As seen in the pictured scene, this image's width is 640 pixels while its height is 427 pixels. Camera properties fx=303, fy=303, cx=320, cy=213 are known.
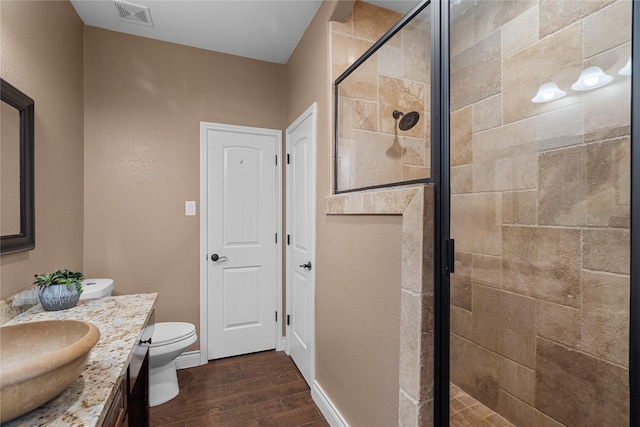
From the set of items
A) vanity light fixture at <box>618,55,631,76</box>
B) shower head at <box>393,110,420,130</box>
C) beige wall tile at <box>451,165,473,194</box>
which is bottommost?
beige wall tile at <box>451,165,473,194</box>

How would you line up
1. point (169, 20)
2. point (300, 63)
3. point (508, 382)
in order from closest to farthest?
point (508, 382) < point (169, 20) < point (300, 63)

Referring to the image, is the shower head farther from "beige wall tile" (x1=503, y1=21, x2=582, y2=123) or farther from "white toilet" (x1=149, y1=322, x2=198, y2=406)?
"white toilet" (x1=149, y1=322, x2=198, y2=406)

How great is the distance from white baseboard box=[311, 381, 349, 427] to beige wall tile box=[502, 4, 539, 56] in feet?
7.40

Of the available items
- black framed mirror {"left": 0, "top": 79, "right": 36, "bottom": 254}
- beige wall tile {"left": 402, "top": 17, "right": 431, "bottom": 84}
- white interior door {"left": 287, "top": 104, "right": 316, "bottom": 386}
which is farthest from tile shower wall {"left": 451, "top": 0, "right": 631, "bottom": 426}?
black framed mirror {"left": 0, "top": 79, "right": 36, "bottom": 254}

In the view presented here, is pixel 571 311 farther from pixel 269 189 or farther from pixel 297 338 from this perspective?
pixel 269 189

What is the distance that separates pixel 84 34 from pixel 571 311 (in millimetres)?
3627

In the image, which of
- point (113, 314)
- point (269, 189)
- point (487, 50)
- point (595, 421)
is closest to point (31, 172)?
point (113, 314)

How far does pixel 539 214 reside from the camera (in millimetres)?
1501

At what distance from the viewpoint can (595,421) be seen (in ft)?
4.35

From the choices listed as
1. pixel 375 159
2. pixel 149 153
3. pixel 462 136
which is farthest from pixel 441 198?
pixel 149 153

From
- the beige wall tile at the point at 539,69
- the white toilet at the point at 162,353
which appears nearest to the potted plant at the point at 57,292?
the white toilet at the point at 162,353

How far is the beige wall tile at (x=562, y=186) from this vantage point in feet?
4.28

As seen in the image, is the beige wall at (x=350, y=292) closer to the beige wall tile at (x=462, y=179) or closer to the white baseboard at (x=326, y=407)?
the white baseboard at (x=326, y=407)

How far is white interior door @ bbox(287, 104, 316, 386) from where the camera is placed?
2.22 metres
